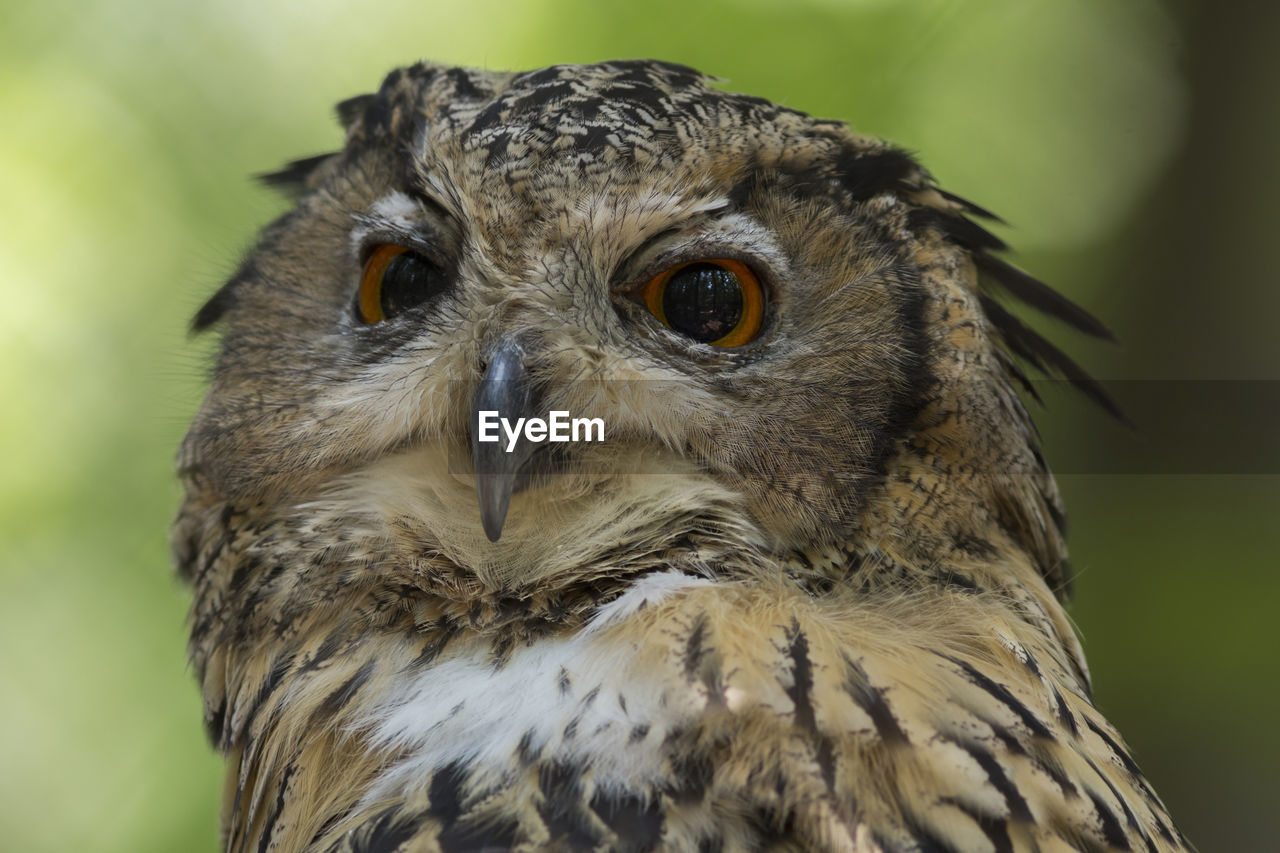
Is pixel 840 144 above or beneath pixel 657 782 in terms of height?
above

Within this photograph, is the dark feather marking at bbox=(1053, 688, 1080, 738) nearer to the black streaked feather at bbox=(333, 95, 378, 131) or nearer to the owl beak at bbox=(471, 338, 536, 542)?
the owl beak at bbox=(471, 338, 536, 542)

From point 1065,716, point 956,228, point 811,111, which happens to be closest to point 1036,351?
point 956,228

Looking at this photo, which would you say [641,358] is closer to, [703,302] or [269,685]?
[703,302]

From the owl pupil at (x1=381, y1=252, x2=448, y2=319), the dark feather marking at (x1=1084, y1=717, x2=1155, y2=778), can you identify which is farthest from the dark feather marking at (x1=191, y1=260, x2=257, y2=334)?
the dark feather marking at (x1=1084, y1=717, x2=1155, y2=778)

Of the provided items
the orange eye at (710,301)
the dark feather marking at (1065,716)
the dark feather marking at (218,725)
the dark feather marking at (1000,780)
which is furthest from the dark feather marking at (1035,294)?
the dark feather marking at (218,725)

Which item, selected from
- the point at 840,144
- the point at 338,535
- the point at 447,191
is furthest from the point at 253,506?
the point at 840,144

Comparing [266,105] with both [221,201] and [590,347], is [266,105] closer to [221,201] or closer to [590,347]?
[221,201]
